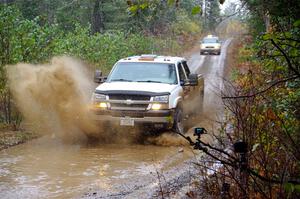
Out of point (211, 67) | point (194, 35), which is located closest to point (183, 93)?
point (211, 67)

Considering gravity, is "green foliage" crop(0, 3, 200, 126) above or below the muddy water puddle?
A: above

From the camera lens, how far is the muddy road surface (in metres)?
7.82

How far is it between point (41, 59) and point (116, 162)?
5975 mm

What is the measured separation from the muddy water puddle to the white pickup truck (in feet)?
2.08

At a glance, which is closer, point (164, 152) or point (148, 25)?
point (164, 152)

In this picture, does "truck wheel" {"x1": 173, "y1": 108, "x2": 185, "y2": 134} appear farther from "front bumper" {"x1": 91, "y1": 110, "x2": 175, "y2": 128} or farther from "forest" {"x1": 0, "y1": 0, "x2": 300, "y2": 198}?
"forest" {"x1": 0, "y1": 0, "x2": 300, "y2": 198}

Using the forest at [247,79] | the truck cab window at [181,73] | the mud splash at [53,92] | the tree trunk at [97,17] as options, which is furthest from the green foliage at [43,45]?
the tree trunk at [97,17]

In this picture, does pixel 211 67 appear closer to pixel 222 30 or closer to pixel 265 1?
pixel 265 1

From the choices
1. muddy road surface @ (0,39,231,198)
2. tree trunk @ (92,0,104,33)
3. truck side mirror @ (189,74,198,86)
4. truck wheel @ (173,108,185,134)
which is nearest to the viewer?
muddy road surface @ (0,39,231,198)

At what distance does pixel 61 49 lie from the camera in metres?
20.1

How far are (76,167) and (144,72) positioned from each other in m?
4.04

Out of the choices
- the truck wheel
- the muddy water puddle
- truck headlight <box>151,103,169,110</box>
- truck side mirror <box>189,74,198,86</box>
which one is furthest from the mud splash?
truck side mirror <box>189,74,198,86</box>

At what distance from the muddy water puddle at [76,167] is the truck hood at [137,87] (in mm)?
1243

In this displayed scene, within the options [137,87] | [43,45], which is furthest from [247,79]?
[43,45]
